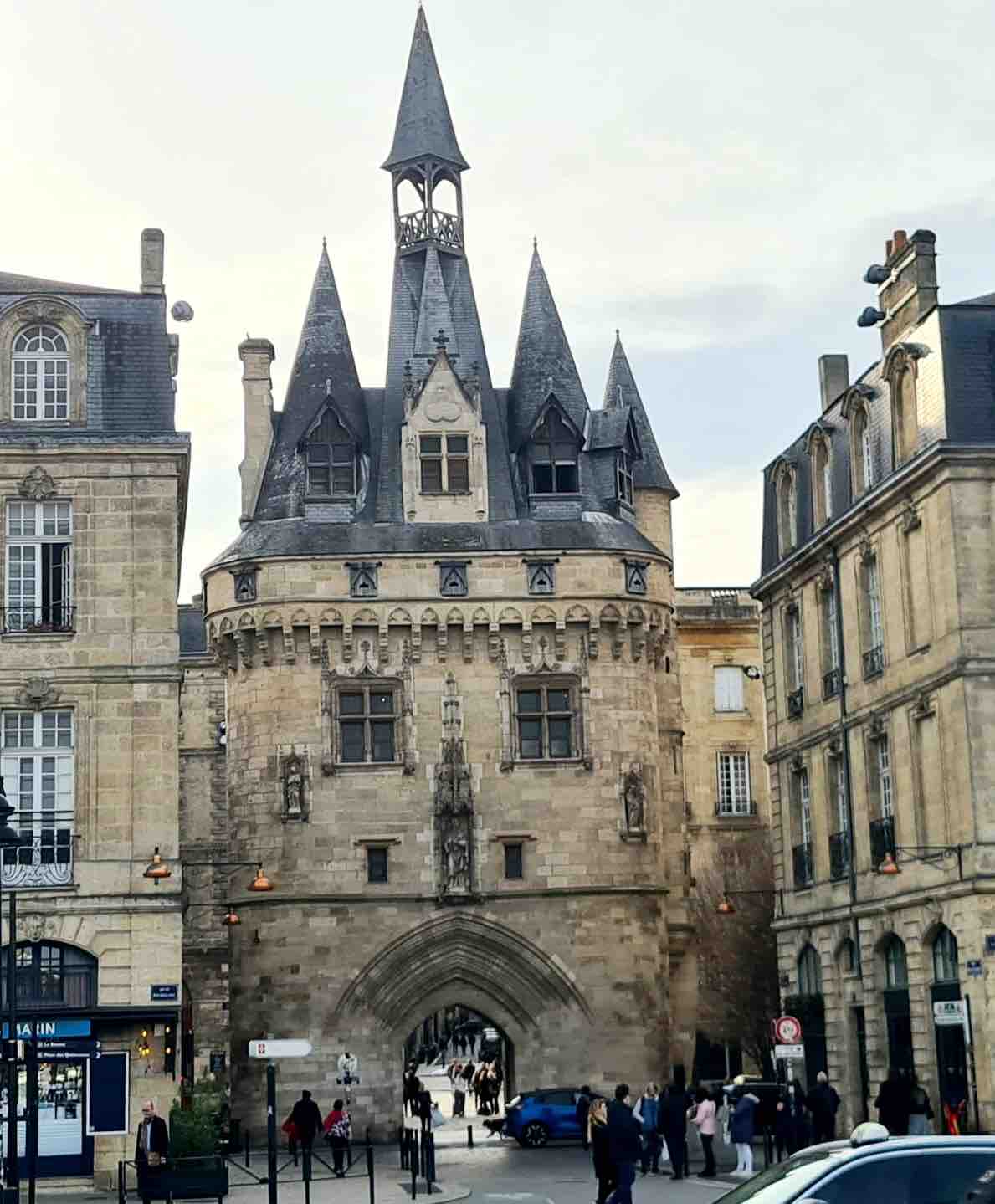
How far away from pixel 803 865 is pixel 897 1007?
5.29 m

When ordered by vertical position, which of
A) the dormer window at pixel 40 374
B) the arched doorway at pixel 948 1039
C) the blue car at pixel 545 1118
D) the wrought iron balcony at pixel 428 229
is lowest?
the blue car at pixel 545 1118

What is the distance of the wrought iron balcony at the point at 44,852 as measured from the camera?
102 ft

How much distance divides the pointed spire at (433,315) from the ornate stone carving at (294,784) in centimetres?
944

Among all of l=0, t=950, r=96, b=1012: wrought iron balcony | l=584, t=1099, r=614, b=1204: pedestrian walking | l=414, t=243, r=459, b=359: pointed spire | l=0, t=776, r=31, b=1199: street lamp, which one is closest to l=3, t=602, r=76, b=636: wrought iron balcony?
l=0, t=950, r=96, b=1012: wrought iron balcony

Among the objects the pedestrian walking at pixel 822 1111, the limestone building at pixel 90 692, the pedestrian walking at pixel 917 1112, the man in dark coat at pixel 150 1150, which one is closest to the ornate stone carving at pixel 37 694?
the limestone building at pixel 90 692

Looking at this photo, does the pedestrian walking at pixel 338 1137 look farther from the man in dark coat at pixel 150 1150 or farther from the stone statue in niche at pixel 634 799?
the stone statue in niche at pixel 634 799

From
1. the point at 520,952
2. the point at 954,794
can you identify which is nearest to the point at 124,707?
the point at 954,794

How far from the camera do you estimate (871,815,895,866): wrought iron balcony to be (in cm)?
3494

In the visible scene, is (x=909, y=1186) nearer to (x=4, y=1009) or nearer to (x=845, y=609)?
(x=4, y=1009)

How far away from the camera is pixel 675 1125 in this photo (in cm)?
3144

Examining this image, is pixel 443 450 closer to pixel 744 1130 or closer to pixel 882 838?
pixel 882 838

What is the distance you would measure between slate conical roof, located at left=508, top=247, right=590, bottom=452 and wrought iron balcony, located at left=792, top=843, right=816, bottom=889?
11939mm

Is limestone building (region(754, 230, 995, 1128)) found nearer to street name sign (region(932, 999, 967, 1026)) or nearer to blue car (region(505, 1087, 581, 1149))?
street name sign (region(932, 999, 967, 1026))

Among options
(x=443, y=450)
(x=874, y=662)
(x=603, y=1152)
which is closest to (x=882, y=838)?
(x=874, y=662)
